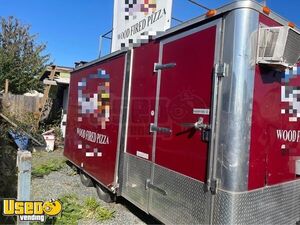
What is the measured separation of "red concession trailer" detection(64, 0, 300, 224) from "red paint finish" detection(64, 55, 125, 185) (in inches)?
21.6

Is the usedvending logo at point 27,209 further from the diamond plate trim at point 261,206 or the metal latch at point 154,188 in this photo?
the diamond plate trim at point 261,206

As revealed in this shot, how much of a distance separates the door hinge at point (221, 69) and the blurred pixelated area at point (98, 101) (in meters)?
3.00

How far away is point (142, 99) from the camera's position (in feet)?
16.6

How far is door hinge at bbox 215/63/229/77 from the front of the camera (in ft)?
11.2

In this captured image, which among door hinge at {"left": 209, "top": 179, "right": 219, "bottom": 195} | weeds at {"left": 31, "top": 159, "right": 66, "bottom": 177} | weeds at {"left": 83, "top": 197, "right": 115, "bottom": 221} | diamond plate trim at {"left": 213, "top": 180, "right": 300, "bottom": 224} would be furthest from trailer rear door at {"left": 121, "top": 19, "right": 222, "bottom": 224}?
weeds at {"left": 31, "top": 159, "right": 66, "bottom": 177}

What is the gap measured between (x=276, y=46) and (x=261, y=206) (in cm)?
162

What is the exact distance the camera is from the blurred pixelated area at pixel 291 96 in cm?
383

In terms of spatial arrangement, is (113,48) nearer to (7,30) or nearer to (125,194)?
(125,194)

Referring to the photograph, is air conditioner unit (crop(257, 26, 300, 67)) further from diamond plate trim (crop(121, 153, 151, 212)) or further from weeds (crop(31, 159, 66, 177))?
weeds (crop(31, 159, 66, 177))

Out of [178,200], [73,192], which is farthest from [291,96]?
[73,192]

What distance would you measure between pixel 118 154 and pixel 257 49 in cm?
295

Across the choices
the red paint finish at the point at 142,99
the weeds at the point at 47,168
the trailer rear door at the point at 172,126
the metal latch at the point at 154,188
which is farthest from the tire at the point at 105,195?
the weeds at the point at 47,168

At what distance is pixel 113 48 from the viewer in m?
7.19

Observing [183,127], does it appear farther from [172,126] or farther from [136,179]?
[136,179]
